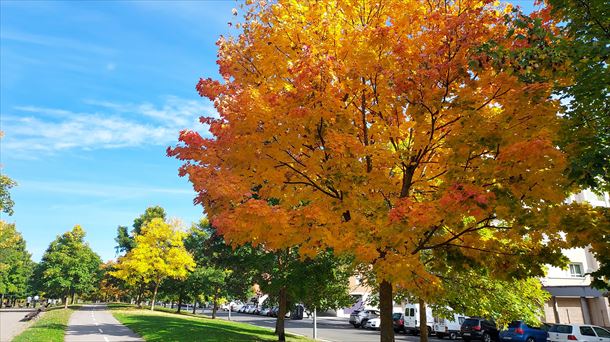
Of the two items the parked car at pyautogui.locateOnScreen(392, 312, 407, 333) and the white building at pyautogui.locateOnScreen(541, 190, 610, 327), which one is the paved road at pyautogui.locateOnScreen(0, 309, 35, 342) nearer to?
the parked car at pyautogui.locateOnScreen(392, 312, 407, 333)

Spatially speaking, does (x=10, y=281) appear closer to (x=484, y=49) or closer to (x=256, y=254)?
(x=256, y=254)

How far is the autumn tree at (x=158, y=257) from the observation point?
41.1 m

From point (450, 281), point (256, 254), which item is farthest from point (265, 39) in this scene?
point (256, 254)

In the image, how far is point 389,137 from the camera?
8.80 metres

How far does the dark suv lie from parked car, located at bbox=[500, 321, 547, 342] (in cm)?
193

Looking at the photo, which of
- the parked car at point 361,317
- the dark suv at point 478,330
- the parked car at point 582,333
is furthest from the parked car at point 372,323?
the parked car at point 582,333

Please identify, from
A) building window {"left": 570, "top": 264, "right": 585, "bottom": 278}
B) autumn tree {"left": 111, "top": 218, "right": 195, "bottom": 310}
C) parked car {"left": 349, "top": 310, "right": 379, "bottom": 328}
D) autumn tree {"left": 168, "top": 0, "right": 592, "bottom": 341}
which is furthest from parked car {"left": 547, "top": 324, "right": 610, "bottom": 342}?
autumn tree {"left": 111, "top": 218, "right": 195, "bottom": 310}

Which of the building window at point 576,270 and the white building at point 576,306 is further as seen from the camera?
the building window at point 576,270

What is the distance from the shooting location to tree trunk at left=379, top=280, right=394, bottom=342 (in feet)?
30.7

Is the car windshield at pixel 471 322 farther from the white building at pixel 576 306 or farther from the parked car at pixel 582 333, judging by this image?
the white building at pixel 576 306

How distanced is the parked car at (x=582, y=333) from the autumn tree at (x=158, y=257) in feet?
109

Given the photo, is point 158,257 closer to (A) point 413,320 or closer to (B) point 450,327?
(A) point 413,320

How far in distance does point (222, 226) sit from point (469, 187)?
472cm

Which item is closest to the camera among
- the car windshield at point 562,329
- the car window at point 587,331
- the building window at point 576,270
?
the car window at point 587,331
